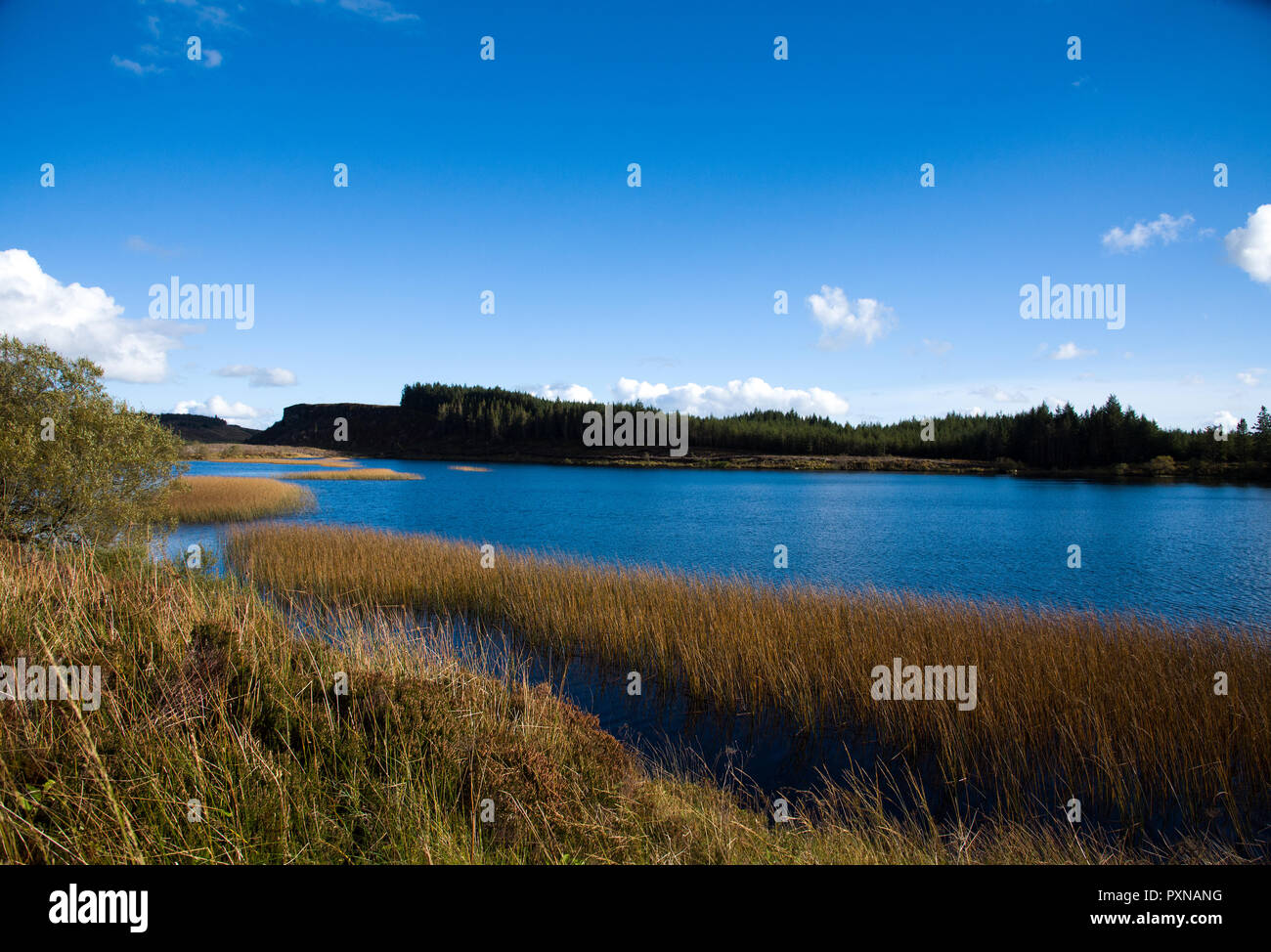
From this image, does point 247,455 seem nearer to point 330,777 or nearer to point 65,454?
point 65,454

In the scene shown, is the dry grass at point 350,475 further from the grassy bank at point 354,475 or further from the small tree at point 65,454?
the small tree at point 65,454

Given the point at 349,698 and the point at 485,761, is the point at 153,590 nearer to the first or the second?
the point at 349,698

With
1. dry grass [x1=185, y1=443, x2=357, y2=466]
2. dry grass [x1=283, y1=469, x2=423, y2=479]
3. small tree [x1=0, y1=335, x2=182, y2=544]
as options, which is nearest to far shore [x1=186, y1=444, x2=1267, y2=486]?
dry grass [x1=185, y1=443, x2=357, y2=466]

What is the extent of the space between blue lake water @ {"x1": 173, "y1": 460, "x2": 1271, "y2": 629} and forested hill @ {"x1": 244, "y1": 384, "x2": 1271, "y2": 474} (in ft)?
49.7

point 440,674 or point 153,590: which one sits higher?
point 153,590

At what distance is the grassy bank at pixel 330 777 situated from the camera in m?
3.69

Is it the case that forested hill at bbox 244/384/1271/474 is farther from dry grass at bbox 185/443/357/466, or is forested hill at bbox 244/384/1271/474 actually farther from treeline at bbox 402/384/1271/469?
dry grass at bbox 185/443/357/466

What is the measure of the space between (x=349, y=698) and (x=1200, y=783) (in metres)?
Result: 8.29

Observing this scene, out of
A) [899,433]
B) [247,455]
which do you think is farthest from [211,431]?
[899,433]

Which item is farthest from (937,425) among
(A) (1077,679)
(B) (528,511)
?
(A) (1077,679)

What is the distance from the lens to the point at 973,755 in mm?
6824

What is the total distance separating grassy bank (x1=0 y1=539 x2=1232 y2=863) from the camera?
3688 mm

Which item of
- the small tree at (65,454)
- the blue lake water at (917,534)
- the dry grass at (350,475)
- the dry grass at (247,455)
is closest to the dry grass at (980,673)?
the blue lake water at (917,534)
